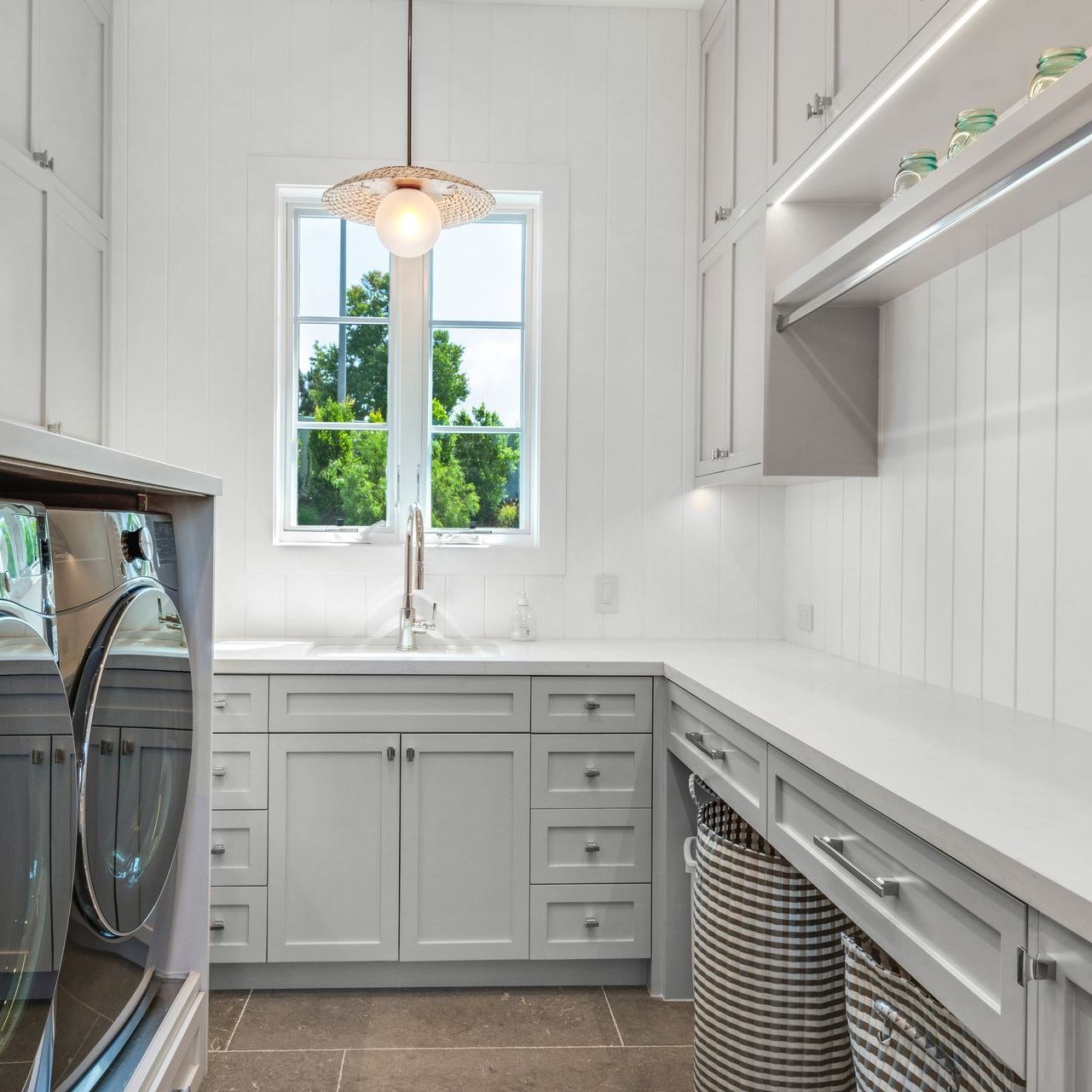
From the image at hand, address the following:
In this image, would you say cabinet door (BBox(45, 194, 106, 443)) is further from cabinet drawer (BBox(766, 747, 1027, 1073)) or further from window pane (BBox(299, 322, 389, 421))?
cabinet drawer (BBox(766, 747, 1027, 1073))

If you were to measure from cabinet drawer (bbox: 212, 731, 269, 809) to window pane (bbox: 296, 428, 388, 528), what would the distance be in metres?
0.85

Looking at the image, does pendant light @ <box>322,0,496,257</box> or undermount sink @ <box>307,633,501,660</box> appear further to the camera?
undermount sink @ <box>307,633,501,660</box>

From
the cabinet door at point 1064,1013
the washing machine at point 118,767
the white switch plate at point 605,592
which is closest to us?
the cabinet door at point 1064,1013

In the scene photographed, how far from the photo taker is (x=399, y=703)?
2.45 meters

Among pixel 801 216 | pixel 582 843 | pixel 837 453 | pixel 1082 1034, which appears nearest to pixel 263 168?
pixel 801 216

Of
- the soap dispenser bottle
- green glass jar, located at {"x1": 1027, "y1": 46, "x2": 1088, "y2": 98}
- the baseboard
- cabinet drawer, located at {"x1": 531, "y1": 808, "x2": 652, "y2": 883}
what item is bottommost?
the baseboard

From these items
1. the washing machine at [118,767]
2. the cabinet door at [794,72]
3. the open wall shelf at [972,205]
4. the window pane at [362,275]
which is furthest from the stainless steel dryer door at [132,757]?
the window pane at [362,275]

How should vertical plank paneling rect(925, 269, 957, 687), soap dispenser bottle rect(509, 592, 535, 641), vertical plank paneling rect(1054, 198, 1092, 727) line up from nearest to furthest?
vertical plank paneling rect(1054, 198, 1092, 727), vertical plank paneling rect(925, 269, 957, 687), soap dispenser bottle rect(509, 592, 535, 641)

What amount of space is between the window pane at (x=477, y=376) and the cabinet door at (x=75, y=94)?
1.12 m

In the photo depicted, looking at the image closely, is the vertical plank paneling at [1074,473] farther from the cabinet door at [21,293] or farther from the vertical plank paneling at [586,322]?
the cabinet door at [21,293]

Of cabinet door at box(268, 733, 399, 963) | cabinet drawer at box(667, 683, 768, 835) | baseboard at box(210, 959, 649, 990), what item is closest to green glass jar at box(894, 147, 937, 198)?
cabinet drawer at box(667, 683, 768, 835)

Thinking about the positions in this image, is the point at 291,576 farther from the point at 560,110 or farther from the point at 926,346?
the point at 926,346

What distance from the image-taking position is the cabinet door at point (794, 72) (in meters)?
2.02

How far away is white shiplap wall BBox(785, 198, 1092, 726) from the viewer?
5.40 feet
